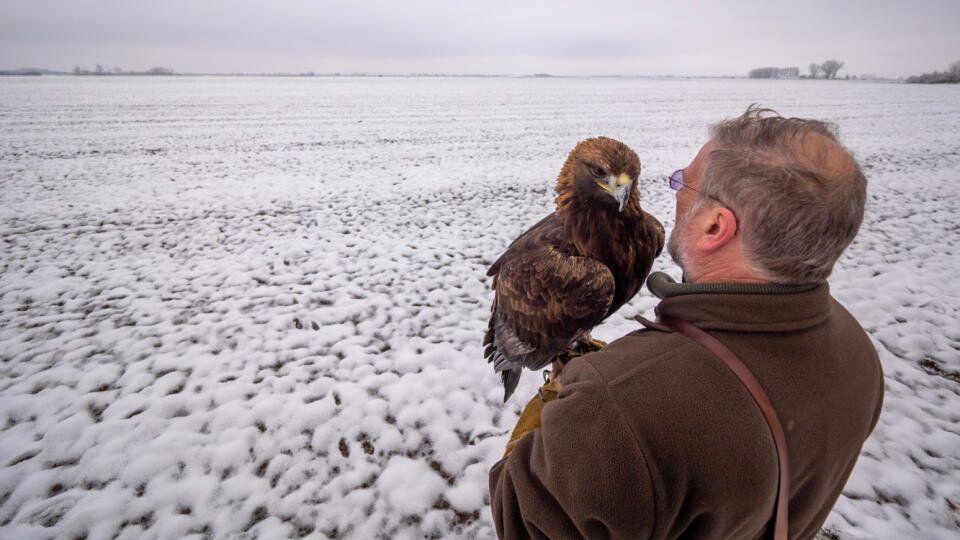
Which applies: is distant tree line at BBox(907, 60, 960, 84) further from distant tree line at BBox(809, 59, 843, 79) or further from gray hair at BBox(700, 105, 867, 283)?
gray hair at BBox(700, 105, 867, 283)

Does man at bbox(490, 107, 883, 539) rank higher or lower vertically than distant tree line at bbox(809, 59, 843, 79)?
lower

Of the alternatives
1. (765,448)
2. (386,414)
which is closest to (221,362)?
(386,414)

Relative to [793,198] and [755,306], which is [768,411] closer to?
[755,306]

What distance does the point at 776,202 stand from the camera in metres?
1.02

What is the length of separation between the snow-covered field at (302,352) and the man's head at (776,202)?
Answer: 2.32m

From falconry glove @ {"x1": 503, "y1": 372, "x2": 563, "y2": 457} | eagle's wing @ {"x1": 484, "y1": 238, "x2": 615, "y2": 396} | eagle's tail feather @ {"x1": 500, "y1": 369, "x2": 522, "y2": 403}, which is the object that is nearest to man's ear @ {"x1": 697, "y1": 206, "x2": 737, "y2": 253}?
eagle's wing @ {"x1": 484, "y1": 238, "x2": 615, "y2": 396}

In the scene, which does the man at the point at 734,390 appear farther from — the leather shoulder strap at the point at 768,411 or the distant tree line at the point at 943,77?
the distant tree line at the point at 943,77

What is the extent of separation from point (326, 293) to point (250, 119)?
1971cm

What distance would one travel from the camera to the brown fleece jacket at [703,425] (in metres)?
0.92

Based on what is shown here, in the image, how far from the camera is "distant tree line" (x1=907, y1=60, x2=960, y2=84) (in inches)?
2533

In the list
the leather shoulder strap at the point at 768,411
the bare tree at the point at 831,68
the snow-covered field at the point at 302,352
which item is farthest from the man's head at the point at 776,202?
the bare tree at the point at 831,68

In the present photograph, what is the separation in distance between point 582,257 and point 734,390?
4.95ft

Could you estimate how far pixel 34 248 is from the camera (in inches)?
243

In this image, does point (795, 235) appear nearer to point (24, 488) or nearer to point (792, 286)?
point (792, 286)
